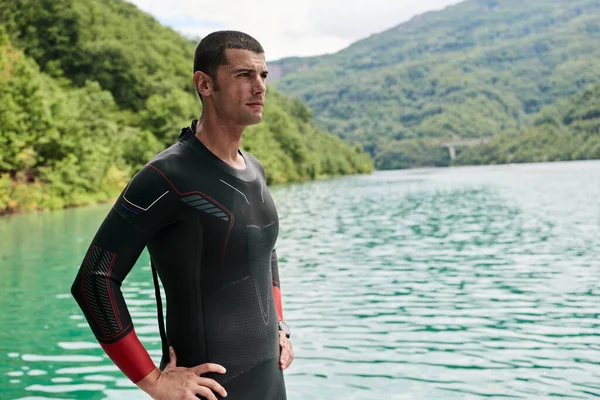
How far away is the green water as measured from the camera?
7.62 m

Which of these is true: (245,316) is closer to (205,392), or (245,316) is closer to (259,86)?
(205,392)

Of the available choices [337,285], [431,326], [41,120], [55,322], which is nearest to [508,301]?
[431,326]

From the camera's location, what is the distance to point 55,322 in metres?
10.8

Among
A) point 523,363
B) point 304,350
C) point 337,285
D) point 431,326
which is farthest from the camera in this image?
point 337,285

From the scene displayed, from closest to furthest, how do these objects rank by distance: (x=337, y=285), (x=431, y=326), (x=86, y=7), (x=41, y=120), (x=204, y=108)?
1. (x=204, y=108)
2. (x=431, y=326)
3. (x=337, y=285)
4. (x=41, y=120)
5. (x=86, y=7)

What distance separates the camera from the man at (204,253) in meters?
2.40

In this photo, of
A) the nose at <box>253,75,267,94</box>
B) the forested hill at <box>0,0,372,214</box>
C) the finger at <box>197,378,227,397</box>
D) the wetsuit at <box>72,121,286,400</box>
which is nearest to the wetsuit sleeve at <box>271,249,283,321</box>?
the wetsuit at <box>72,121,286,400</box>

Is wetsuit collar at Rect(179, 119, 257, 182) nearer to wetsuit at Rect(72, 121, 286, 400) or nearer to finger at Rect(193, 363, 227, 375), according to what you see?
wetsuit at Rect(72, 121, 286, 400)

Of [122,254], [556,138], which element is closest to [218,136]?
[122,254]

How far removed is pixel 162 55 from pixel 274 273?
9701 cm

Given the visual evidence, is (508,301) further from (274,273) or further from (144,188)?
(144,188)

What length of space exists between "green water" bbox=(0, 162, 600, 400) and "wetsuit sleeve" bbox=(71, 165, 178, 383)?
16.5ft

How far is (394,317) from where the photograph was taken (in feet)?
35.2

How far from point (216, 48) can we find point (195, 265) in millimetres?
666
